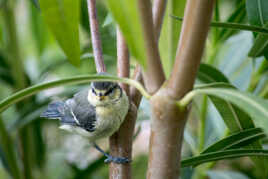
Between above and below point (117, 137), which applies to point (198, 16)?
above

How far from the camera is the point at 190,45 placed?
0.37 metres

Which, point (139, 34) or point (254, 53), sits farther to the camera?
point (254, 53)

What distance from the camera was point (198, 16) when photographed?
0.36 m

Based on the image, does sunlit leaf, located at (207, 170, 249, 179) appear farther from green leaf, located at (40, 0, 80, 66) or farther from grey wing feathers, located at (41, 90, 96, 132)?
green leaf, located at (40, 0, 80, 66)

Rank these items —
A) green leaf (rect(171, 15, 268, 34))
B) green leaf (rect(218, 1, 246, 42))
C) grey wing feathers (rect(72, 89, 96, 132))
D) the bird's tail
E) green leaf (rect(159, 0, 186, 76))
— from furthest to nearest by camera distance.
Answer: the bird's tail
grey wing feathers (rect(72, 89, 96, 132))
green leaf (rect(218, 1, 246, 42))
green leaf (rect(159, 0, 186, 76))
green leaf (rect(171, 15, 268, 34))

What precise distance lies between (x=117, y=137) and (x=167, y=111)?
239 mm

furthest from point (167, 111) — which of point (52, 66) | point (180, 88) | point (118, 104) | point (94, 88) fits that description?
point (52, 66)

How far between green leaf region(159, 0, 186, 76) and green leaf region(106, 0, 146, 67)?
0.33 meters

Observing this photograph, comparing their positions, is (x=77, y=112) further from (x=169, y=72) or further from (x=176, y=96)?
(x=176, y=96)

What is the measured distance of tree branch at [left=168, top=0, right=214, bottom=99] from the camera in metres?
0.36

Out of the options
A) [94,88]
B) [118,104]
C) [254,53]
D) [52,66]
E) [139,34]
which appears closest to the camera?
[139,34]

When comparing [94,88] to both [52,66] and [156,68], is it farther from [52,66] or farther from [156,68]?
[156,68]

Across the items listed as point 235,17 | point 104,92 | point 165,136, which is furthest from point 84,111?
point 165,136

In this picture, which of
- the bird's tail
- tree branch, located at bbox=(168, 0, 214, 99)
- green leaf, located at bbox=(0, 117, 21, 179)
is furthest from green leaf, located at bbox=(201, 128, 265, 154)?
green leaf, located at bbox=(0, 117, 21, 179)
